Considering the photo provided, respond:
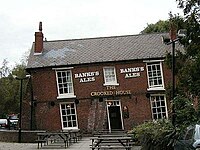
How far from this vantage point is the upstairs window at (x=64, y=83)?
3391cm

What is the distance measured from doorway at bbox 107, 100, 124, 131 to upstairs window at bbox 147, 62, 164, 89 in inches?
131

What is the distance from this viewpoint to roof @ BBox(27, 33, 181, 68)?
34.0m

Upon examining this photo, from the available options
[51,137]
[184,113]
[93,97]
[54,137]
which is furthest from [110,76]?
[184,113]

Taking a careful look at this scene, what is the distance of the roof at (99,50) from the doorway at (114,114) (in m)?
3.65

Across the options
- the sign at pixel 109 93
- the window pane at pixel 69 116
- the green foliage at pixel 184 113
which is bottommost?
the green foliage at pixel 184 113

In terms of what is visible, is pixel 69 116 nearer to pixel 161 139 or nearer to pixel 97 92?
pixel 97 92

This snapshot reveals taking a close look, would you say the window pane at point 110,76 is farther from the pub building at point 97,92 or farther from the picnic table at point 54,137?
the picnic table at point 54,137

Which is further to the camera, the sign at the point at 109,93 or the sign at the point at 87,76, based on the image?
the sign at the point at 87,76

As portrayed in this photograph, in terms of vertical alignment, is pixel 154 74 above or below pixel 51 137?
above

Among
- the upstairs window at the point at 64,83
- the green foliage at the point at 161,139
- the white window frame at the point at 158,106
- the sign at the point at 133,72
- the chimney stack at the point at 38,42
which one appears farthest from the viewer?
the chimney stack at the point at 38,42

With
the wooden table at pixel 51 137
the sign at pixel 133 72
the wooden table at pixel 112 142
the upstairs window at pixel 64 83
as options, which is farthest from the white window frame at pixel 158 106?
the wooden table at pixel 112 142

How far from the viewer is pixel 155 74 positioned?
33.7 meters

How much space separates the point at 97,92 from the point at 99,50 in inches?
167

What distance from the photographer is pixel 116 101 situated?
110 feet
